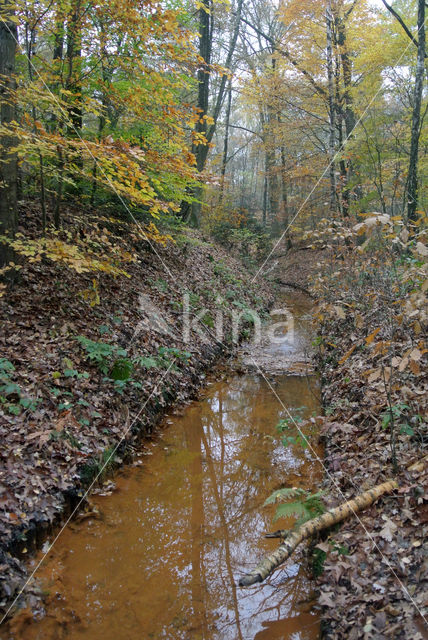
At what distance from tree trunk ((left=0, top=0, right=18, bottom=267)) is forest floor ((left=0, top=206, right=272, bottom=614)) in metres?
0.80

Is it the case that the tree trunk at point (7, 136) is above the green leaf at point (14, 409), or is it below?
above

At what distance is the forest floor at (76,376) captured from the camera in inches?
148

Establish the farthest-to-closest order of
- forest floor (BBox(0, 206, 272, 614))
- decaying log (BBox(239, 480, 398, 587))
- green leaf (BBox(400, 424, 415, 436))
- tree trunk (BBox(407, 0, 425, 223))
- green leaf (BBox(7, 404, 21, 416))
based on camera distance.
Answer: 1. tree trunk (BBox(407, 0, 425, 223))
2. green leaf (BBox(7, 404, 21, 416))
3. green leaf (BBox(400, 424, 415, 436))
4. forest floor (BBox(0, 206, 272, 614))
5. decaying log (BBox(239, 480, 398, 587))

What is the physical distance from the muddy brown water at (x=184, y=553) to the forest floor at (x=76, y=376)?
242 mm

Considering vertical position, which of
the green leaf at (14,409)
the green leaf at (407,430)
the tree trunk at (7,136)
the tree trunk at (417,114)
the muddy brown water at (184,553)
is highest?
the tree trunk at (417,114)

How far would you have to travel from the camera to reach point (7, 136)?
561 centimetres

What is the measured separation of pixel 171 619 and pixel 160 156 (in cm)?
570

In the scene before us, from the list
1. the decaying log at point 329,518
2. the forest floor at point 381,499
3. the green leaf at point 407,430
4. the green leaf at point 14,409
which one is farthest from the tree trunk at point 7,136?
the green leaf at point 407,430

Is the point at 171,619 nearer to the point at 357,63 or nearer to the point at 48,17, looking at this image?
the point at 48,17

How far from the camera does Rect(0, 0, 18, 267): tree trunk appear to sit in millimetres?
5306

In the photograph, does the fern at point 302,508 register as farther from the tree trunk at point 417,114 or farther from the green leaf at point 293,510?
the tree trunk at point 417,114

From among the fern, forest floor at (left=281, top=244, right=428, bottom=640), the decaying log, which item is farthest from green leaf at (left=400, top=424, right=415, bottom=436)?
the fern

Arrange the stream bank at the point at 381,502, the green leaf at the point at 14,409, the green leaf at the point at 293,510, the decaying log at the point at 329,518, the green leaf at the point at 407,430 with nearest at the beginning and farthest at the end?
the stream bank at the point at 381,502 < the decaying log at the point at 329,518 < the green leaf at the point at 293,510 < the green leaf at the point at 407,430 < the green leaf at the point at 14,409

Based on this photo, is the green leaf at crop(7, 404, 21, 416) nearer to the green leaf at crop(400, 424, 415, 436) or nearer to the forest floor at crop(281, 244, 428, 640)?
the forest floor at crop(281, 244, 428, 640)
